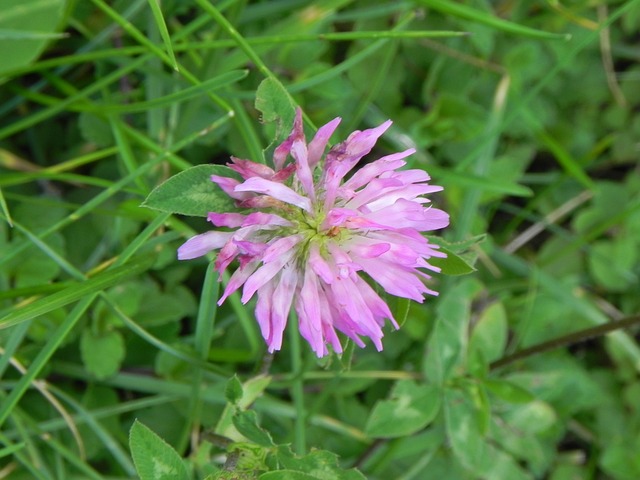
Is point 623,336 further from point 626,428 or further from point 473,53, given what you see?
point 473,53

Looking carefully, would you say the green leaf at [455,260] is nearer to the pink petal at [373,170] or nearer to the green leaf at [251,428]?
the pink petal at [373,170]

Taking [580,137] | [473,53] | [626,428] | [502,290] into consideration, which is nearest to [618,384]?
[626,428]

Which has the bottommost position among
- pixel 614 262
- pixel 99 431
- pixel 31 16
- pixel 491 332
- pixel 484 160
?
pixel 614 262

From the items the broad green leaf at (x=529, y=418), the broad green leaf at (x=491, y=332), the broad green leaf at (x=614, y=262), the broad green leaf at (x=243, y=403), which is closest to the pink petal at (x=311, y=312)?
the broad green leaf at (x=243, y=403)

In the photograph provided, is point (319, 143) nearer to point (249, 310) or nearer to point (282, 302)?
point (282, 302)

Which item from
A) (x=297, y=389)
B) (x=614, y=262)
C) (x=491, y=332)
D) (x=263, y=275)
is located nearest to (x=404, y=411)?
(x=297, y=389)

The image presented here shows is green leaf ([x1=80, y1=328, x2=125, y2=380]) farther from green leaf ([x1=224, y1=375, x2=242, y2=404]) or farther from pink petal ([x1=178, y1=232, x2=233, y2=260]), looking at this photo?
pink petal ([x1=178, y1=232, x2=233, y2=260])
